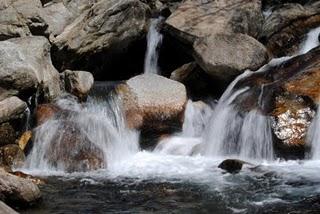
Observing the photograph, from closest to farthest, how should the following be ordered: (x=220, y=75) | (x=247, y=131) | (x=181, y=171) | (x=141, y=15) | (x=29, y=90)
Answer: (x=181, y=171) → (x=247, y=131) → (x=29, y=90) → (x=220, y=75) → (x=141, y=15)

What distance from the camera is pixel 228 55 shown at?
1418 centimetres

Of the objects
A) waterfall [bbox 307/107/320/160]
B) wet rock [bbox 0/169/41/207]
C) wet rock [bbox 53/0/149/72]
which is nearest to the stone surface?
wet rock [bbox 53/0/149/72]

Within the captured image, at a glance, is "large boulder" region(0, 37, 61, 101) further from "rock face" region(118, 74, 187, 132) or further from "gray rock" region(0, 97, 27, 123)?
"rock face" region(118, 74, 187, 132)

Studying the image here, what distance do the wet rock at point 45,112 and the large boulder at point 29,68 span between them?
49 centimetres

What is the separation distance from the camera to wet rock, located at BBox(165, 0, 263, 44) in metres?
15.8

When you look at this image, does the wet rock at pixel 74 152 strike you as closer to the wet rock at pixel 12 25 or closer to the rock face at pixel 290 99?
the rock face at pixel 290 99

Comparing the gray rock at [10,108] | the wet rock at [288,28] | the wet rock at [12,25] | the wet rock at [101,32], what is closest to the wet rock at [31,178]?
the gray rock at [10,108]

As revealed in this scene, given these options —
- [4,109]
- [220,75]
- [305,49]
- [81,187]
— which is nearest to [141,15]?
[220,75]

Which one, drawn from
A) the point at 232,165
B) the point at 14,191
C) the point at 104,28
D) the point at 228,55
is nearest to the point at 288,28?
the point at 228,55

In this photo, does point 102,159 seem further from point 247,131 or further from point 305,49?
point 305,49

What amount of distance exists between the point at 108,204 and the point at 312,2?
11172 mm

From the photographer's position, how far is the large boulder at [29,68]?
1273cm

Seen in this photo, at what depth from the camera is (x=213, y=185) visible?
9.83 meters

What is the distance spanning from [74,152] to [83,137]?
0.48 m
